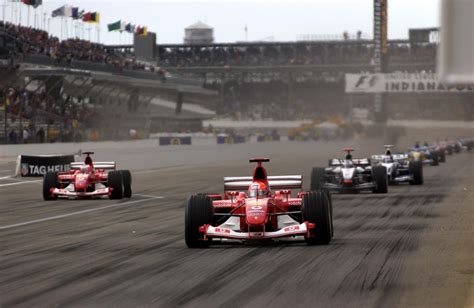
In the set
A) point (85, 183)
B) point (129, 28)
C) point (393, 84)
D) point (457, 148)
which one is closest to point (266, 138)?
point (393, 84)

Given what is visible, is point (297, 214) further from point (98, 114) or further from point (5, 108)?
point (98, 114)

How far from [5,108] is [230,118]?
39.4m

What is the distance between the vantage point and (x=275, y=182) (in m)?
14.3

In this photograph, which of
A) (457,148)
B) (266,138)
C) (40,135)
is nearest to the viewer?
(40,135)

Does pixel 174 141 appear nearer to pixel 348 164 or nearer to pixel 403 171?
pixel 403 171

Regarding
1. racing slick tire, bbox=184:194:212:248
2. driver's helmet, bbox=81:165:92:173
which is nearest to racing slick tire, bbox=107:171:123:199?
driver's helmet, bbox=81:165:92:173

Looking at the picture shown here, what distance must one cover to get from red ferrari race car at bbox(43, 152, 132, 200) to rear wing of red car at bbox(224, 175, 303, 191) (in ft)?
29.3

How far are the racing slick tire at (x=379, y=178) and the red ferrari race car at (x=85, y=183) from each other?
6079mm

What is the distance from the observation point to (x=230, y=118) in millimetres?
80688

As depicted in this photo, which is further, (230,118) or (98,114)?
(230,118)

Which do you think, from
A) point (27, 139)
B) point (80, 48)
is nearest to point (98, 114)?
point (27, 139)

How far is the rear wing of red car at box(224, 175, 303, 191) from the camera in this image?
14359 mm

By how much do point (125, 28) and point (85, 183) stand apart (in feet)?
179

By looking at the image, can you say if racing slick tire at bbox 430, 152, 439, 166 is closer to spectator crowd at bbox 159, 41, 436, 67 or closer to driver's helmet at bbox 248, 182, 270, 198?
driver's helmet at bbox 248, 182, 270, 198
